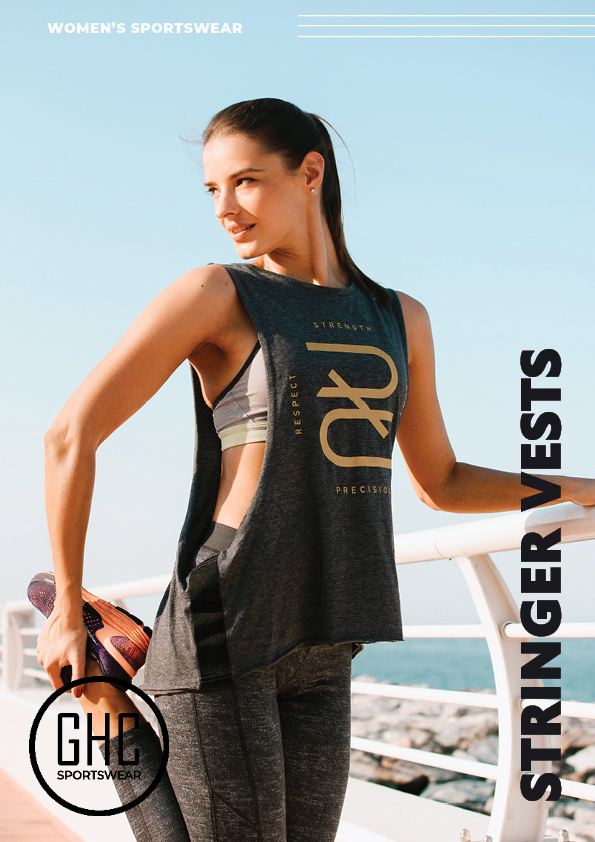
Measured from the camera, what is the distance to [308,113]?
151 centimetres

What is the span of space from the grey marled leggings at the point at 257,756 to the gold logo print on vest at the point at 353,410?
0.29 meters

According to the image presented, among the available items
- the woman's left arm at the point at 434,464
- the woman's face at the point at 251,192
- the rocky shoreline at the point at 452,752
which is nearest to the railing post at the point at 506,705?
the woman's left arm at the point at 434,464

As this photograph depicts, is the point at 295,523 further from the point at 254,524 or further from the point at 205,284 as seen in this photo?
the point at 205,284

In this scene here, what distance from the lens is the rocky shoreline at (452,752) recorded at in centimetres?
584

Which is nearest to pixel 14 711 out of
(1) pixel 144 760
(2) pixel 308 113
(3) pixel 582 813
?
(3) pixel 582 813

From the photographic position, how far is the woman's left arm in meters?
1.61

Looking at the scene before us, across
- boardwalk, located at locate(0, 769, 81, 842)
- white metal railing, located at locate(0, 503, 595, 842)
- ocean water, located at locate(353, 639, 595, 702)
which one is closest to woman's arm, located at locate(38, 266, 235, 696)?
white metal railing, located at locate(0, 503, 595, 842)

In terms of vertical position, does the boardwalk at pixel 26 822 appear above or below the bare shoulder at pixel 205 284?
below

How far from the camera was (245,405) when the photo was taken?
1.26 metres

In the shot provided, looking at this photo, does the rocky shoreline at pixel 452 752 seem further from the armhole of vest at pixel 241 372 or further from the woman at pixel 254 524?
the armhole of vest at pixel 241 372

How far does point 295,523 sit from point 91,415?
13.5 inches

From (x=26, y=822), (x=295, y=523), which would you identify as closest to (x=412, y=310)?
(x=295, y=523)

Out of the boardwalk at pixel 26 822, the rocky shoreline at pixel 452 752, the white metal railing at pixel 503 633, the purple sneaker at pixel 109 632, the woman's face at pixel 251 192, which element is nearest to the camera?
the purple sneaker at pixel 109 632

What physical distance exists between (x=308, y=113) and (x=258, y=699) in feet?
3.41
